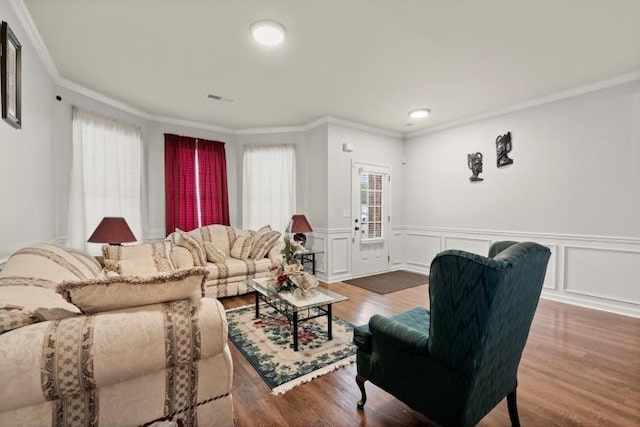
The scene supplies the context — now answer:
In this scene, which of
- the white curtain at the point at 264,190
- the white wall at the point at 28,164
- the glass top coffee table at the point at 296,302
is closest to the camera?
the white wall at the point at 28,164

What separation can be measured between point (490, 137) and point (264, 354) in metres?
4.44

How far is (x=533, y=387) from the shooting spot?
198 centimetres

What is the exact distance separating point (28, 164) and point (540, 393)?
4276 mm

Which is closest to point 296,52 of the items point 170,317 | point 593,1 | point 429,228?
point 593,1

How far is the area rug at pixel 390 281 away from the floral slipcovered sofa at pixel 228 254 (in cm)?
149

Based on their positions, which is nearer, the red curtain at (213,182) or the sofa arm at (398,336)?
the sofa arm at (398,336)

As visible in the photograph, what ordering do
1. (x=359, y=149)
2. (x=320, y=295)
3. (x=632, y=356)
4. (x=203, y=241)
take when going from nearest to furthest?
(x=632, y=356) → (x=320, y=295) → (x=203, y=241) → (x=359, y=149)

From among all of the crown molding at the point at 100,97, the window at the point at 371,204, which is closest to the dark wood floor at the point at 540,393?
the window at the point at 371,204

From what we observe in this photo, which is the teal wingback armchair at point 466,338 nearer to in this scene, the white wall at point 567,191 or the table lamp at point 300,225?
the white wall at point 567,191

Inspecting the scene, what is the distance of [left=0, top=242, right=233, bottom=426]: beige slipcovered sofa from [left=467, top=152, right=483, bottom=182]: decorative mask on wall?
457cm

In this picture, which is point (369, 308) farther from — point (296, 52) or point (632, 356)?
point (296, 52)

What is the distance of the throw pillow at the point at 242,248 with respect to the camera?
431cm

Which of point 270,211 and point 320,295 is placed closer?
point 320,295

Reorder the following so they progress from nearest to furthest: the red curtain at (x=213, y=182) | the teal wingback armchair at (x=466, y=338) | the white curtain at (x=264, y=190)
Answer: the teal wingback armchair at (x=466, y=338)
the red curtain at (x=213, y=182)
the white curtain at (x=264, y=190)
